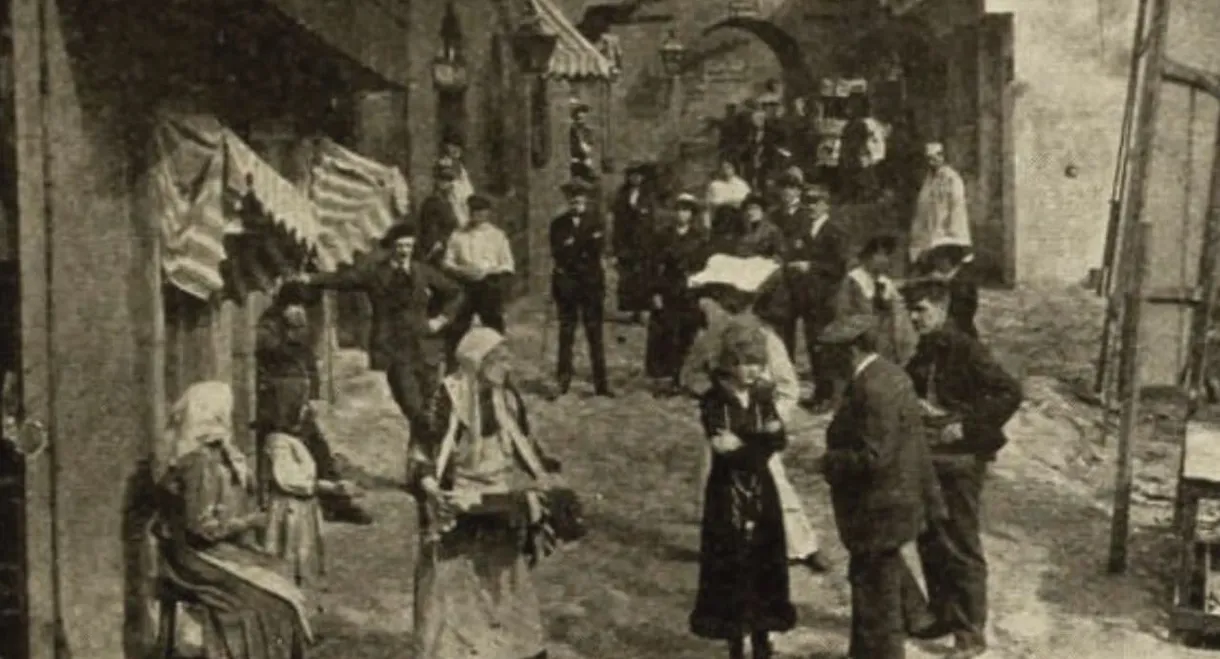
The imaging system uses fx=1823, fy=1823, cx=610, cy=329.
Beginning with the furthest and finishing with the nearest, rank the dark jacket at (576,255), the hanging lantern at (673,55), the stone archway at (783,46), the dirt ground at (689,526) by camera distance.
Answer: the stone archway at (783,46) < the hanging lantern at (673,55) < the dark jacket at (576,255) < the dirt ground at (689,526)

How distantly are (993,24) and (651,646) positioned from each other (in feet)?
18.1

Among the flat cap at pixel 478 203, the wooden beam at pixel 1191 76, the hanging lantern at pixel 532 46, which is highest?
the hanging lantern at pixel 532 46

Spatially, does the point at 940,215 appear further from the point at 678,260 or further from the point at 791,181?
the point at 678,260

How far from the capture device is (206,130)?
7312 mm

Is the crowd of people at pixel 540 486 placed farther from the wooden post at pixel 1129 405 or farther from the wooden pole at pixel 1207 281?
the wooden pole at pixel 1207 281

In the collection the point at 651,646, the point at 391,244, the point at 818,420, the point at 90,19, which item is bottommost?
the point at 651,646

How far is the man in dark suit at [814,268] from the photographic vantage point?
11.5 m

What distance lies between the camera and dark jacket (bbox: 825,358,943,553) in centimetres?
689

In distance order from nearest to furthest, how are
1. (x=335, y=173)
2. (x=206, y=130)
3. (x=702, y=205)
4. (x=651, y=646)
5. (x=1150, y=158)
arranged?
1. (x=206, y=130)
2. (x=651, y=646)
3. (x=1150, y=158)
4. (x=335, y=173)
5. (x=702, y=205)

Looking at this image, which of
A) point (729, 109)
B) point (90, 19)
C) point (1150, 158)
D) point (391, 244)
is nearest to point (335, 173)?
point (391, 244)

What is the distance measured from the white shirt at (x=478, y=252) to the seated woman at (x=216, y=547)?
3772 mm

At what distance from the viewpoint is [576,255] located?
11383mm

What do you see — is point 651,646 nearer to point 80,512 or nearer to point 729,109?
point 80,512

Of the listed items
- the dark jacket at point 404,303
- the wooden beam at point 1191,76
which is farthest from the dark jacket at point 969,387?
the dark jacket at point 404,303
